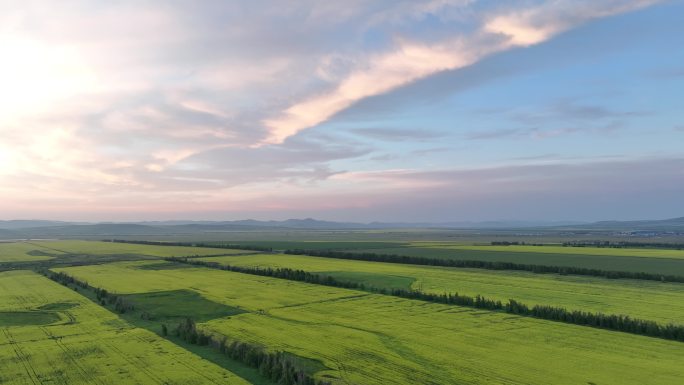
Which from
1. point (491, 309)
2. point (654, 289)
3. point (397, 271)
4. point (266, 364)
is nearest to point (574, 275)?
point (654, 289)

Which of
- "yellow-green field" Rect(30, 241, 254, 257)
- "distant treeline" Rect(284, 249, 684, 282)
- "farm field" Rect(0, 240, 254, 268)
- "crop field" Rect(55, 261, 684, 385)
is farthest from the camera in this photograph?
"yellow-green field" Rect(30, 241, 254, 257)

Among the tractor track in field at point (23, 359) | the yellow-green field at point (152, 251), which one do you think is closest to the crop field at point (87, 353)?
the tractor track in field at point (23, 359)

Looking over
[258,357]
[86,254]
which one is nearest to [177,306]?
[258,357]

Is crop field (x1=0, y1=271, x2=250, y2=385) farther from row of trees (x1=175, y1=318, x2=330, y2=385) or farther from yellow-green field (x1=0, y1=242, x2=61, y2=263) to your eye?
yellow-green field (x1=0, y1=242, x2=61, y2=263)

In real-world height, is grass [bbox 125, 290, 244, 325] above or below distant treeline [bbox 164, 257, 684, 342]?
below

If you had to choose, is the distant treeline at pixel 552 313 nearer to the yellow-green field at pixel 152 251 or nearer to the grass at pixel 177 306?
the grass at pixel 177 306

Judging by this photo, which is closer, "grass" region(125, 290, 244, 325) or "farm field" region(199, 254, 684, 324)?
"farm field" region(199, 254, 684, 324)

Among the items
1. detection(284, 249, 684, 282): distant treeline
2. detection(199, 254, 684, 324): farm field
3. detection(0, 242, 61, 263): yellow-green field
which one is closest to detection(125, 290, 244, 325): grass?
detection(199, 254, 684, 324): farm field

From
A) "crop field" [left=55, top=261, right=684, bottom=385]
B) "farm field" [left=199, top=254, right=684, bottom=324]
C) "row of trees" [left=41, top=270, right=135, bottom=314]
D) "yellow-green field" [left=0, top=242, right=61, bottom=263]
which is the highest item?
"farm field" [left=199, top=254, right=684, bottom=324]

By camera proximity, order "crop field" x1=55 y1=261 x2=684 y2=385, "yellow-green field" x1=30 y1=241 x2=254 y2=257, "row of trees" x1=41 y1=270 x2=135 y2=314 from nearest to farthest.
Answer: "crop field" x1=55 y1=261 x2=684 y2=385 → "row of trees" x1=41 y1=270 x2=135 y2=314 → "yellow-green field" x1=30 y1=241 x2=254 y2=257
